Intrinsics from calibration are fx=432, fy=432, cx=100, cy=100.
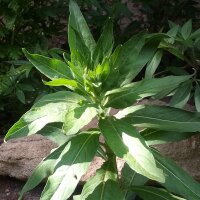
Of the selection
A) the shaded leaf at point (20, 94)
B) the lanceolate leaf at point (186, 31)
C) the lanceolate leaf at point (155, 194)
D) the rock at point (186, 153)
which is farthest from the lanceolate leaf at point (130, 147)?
the shaded leaf at point (20, 94)

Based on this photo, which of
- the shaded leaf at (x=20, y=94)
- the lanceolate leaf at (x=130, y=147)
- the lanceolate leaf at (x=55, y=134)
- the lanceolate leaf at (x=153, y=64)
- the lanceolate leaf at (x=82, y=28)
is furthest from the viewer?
the shaded leaf at (x=20, y=94)

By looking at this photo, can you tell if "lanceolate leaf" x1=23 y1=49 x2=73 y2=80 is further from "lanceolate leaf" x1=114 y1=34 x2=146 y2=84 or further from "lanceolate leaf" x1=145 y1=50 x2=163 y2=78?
"lanceolate leaf" x1=145 y1=50 x2=163 y2=78

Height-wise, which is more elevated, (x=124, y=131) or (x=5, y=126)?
(x=124, y=131)

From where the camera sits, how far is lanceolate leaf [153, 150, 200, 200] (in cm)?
203

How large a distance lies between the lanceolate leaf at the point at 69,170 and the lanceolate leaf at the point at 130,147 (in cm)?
14

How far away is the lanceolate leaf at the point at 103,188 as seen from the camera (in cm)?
199

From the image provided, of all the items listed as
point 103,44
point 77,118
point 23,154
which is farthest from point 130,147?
point 23,154

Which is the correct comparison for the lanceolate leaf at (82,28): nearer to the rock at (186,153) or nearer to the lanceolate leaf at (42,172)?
the lanceolate leaf at (42,172)

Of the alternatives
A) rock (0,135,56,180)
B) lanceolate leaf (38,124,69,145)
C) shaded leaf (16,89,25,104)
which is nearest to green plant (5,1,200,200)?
lanceolate leaf (38,124,69,145)

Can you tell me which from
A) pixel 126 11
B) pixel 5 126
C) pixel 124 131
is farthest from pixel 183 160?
pixel 5 126

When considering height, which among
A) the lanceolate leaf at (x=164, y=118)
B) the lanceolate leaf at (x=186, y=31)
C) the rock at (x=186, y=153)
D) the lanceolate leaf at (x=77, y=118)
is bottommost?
the rock at (x=186, y=153)

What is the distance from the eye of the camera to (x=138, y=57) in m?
2.07

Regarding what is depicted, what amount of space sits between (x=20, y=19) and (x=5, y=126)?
0.87m

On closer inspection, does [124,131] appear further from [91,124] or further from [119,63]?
[91,124]
